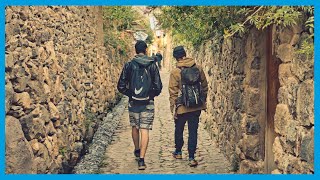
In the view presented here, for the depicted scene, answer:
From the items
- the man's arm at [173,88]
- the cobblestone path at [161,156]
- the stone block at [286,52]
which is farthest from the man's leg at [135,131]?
the stone block at [286,52]

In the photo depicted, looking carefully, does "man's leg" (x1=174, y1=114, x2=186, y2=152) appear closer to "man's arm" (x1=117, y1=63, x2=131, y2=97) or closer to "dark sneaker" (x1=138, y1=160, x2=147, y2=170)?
"dark sneaker" (x1=138, y1=160, x2=147, y2=170)

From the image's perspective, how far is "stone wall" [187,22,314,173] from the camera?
87.4 inches

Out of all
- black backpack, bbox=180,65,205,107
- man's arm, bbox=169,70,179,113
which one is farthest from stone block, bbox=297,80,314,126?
man's arm, bbox=169,70,179,113

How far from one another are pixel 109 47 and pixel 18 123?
501cm

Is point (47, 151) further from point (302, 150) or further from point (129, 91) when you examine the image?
point (302, 150)

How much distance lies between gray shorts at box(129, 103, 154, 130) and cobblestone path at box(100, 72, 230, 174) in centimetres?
39

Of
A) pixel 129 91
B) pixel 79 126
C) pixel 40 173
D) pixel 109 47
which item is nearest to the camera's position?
pixel 40 173

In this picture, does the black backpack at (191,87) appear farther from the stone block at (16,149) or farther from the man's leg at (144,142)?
the stone block at (16,149)

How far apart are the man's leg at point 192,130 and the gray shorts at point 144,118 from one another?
1.25ft

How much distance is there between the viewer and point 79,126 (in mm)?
4516

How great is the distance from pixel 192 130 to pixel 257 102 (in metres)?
0.85

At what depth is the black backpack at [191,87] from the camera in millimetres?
3947

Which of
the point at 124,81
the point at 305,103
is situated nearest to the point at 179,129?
the point at 124,81

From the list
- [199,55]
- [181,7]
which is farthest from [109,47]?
[181,7]
